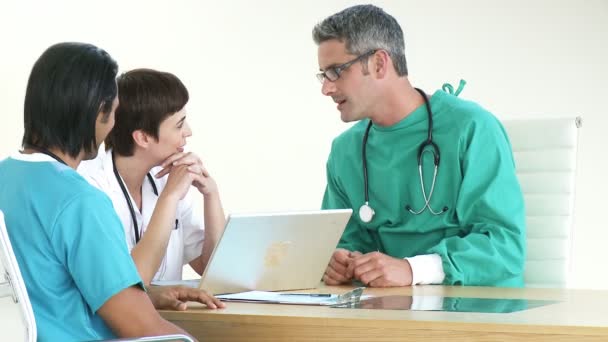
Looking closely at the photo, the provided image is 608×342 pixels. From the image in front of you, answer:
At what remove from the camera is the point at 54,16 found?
4414 millimetres

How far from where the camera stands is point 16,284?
147cm

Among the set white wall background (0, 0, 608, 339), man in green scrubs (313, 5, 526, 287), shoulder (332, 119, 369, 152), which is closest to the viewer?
man in green scrubs (313, 5, 526, 287)

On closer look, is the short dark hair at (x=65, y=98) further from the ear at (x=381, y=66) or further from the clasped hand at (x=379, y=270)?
the ear at (x=381, y=66)

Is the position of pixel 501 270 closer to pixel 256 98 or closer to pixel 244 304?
pixel 244 304

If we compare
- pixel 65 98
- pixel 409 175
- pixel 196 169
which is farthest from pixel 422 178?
pixel 65 98

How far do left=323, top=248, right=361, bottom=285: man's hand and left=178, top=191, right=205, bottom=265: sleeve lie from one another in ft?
1.77

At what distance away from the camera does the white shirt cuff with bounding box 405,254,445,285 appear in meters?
2.21

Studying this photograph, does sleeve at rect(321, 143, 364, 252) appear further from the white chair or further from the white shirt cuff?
the white chair

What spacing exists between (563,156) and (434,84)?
6.20 feet

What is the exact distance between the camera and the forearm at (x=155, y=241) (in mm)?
2233

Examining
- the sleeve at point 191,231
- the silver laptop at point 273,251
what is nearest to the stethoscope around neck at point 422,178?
the silver laptop at point 273,251

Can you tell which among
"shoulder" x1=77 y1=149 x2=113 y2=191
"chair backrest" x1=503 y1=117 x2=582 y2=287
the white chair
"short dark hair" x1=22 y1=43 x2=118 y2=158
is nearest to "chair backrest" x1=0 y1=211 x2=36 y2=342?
the white chair

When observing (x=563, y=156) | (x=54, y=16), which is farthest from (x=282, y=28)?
(x=563, y=156)

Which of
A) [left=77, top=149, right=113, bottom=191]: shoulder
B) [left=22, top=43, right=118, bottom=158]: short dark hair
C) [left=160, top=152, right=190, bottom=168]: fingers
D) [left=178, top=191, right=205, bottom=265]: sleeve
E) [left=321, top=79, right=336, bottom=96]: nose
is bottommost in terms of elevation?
[left=178, top=191, right=205, bottom=265]: sleeve
